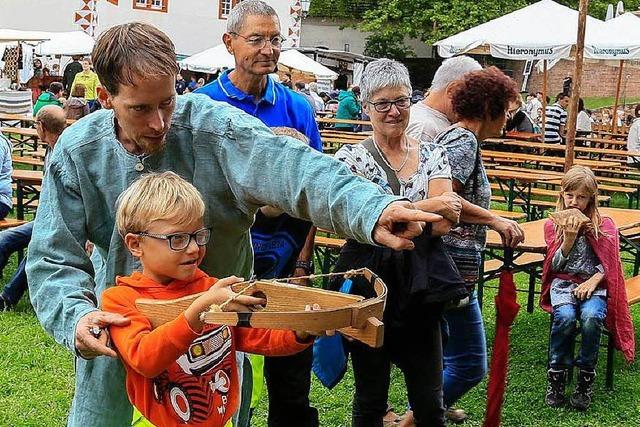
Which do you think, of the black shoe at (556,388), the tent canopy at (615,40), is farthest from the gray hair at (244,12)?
the tent canopy at (615,40)

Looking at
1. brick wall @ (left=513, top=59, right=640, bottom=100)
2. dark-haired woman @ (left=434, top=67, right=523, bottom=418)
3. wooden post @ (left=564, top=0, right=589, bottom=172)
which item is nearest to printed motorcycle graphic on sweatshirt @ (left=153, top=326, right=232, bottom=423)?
dark-haired woman @ (left=434, top=67, right=523, bottom=418)

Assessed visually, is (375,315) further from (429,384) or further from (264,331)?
(429,384)

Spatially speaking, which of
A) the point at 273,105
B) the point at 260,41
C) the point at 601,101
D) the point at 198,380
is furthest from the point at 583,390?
the point at 601,101

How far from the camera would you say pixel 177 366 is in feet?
8.50

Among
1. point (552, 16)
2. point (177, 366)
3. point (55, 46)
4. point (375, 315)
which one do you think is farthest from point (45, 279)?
point (55, 46)

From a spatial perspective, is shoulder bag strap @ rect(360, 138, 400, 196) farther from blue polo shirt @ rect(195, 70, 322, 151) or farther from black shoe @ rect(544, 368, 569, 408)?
black shoe @ rect(544, 368, 569, 408)

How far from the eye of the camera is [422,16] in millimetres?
47312

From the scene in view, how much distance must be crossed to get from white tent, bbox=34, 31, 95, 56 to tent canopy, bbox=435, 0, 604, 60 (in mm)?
11784

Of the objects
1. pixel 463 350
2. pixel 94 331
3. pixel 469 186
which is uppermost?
pixel 469 186

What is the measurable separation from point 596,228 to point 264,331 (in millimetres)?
3887

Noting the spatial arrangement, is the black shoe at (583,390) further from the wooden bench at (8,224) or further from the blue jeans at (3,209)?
the blue jeans at (3,209)

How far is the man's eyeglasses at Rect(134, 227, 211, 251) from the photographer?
255 cm

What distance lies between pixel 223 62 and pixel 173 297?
21.2 metres

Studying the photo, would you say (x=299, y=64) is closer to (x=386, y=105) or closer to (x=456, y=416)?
(x=456, y=416)
